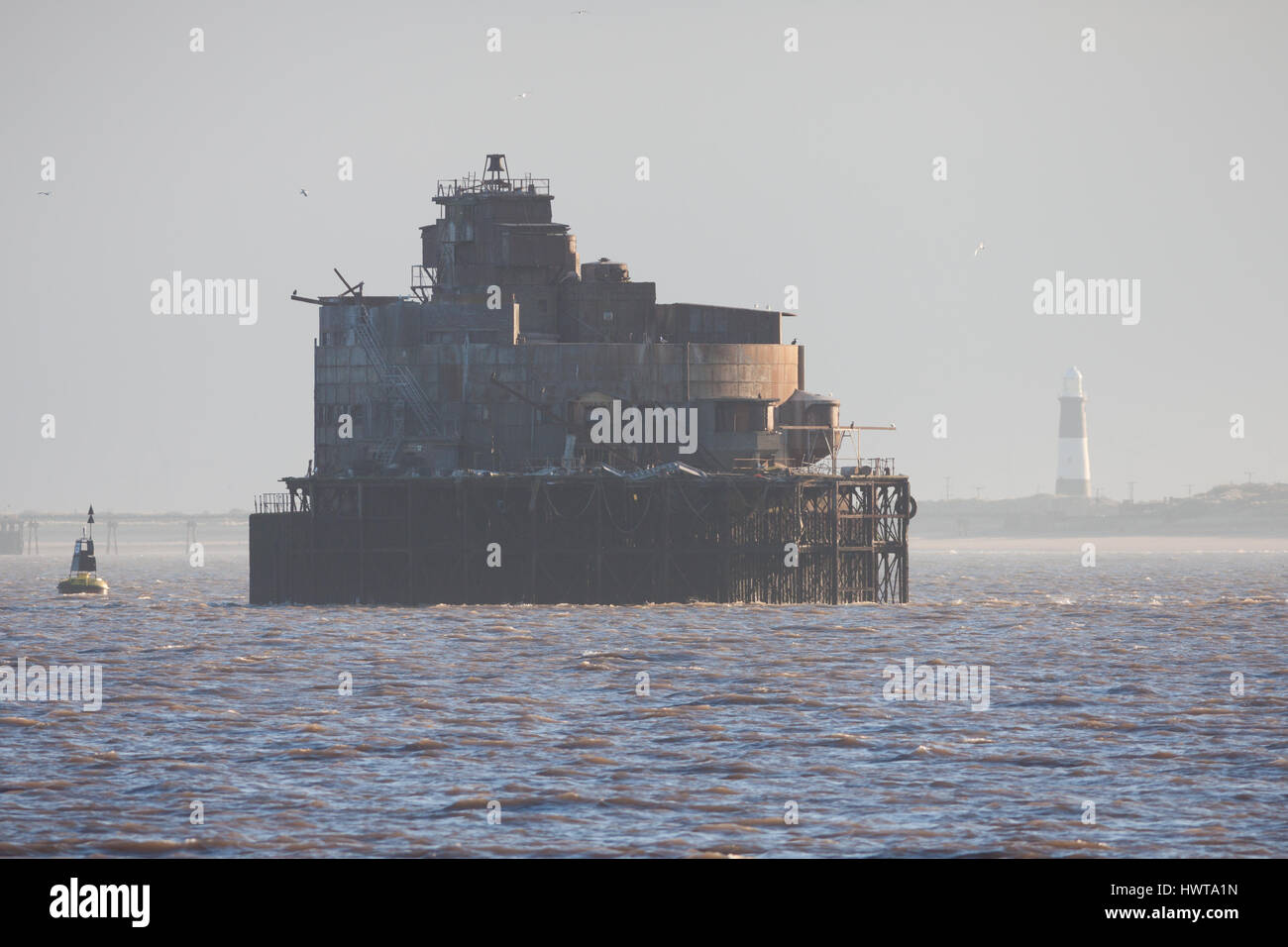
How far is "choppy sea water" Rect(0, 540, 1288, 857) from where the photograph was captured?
3003cm

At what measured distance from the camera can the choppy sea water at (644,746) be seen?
3003 cm

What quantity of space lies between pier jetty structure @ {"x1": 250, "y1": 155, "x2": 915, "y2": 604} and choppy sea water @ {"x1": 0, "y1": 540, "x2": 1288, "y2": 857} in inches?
634

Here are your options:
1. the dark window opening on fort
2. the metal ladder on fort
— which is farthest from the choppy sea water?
the dark window opening on fort

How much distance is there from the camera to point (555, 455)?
94875mm

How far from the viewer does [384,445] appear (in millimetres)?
95438

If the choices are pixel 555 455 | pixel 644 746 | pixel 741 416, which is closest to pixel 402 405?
pixel 555 455

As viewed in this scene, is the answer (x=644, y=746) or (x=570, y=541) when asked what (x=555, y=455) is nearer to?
(x=570, y=541)

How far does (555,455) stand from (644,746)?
55.9 meters

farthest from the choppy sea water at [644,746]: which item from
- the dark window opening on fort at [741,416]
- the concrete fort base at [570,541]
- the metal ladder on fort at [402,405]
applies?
the dark window opening on fort at [741,416]

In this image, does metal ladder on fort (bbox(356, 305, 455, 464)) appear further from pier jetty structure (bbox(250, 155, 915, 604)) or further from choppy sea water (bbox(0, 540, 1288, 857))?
choppy sea water (bbox(0, 540, 1288, 857))

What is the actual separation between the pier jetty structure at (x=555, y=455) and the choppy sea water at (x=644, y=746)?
52.9 ft
